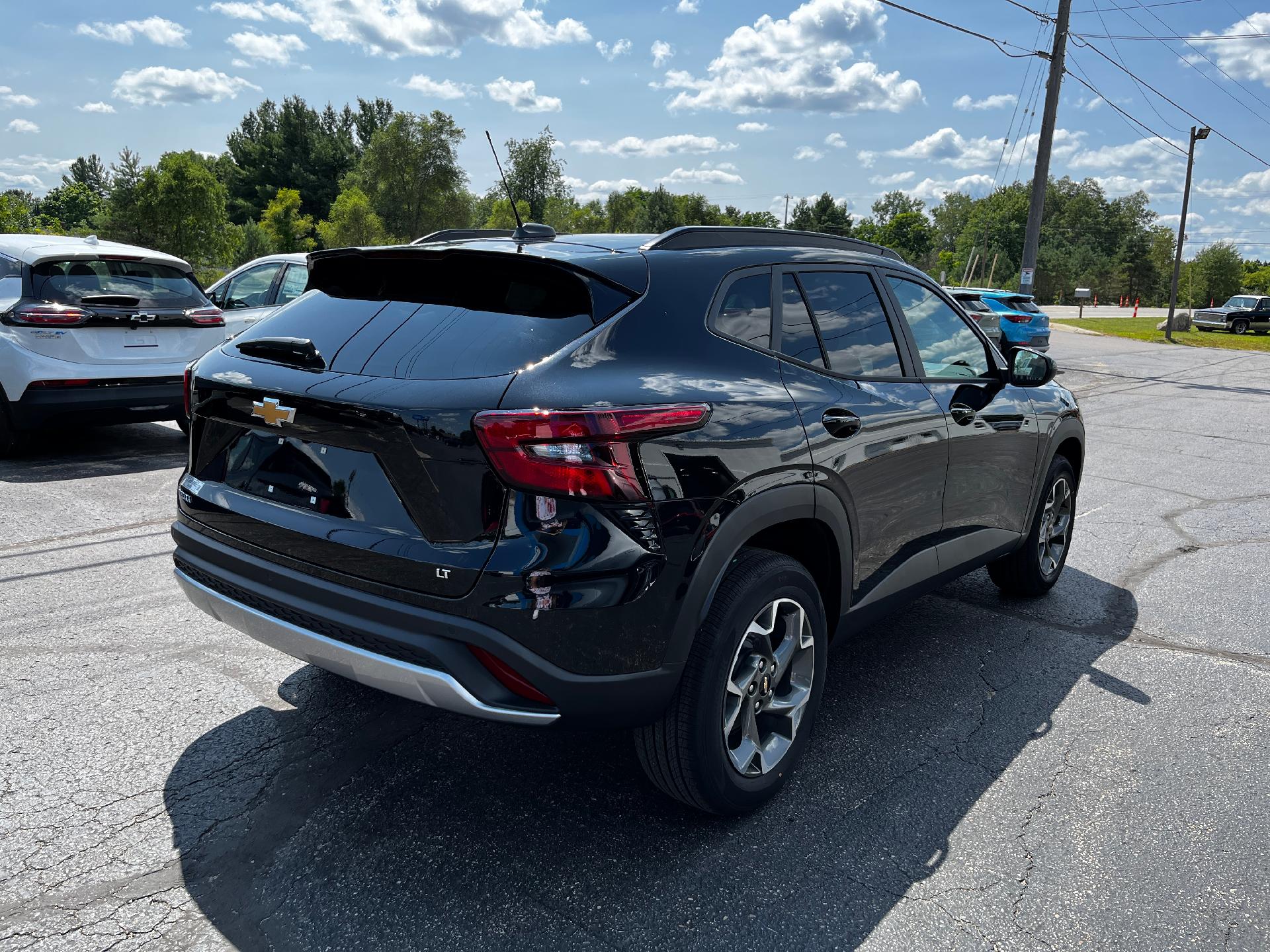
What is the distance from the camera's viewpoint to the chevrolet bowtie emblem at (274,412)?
2.77m

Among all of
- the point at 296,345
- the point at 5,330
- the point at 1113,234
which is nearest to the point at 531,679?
the point at 296,345

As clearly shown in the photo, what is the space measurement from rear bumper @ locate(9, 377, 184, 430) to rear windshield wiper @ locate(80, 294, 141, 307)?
638 mm

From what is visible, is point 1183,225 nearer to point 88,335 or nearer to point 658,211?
point 88,335

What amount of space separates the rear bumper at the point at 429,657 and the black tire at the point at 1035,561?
3081mm

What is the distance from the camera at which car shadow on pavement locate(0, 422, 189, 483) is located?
746 cm

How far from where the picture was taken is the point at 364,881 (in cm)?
258

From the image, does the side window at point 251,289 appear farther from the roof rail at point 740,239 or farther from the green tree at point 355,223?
the green tree at point 355,223

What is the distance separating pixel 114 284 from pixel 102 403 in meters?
1.05

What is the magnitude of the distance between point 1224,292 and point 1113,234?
20.3 m

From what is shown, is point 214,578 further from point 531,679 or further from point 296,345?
point 531,679

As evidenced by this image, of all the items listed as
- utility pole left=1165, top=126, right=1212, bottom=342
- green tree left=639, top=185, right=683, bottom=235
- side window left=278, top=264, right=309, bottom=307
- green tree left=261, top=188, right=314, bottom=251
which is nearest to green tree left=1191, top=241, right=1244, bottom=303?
green tree left=639, top=185, right=683, bottom=235

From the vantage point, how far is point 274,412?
281 cm

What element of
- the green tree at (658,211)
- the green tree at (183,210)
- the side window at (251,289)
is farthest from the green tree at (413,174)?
the side window at (251,289)

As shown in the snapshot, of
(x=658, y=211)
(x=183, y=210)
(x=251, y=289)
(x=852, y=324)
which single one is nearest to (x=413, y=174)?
(x=183, y=210)
